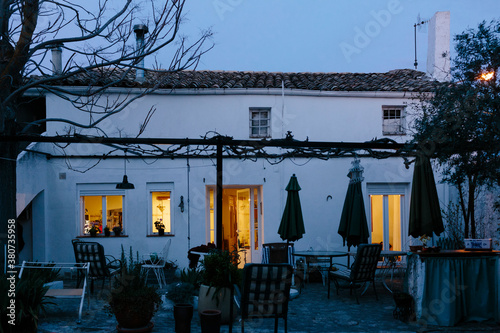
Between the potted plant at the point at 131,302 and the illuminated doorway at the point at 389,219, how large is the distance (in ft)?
27.0

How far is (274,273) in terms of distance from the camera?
6227mm

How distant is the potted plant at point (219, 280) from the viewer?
6980mm

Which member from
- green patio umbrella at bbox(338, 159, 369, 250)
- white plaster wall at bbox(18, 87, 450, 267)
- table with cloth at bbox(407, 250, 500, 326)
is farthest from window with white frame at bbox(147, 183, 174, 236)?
table with cloth at bbox(407, 250, 500, 326)

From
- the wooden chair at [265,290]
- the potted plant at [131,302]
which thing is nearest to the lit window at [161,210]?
the potted plant at [131,302]

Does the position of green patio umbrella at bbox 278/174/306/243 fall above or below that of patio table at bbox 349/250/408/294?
above

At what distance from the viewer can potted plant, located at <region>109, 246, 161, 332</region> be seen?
6633 millimetres

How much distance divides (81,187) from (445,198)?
9683mm

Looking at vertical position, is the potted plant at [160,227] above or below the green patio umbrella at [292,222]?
below

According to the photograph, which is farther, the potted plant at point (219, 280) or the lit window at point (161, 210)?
the lit window at point (161, 210)

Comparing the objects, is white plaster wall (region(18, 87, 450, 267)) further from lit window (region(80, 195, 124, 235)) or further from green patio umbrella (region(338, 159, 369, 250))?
green patio umbrella (region(338, 159, 369, 250))

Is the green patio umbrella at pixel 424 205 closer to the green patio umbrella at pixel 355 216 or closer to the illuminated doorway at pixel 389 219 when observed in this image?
the green patio umbrella at pixel 355 216

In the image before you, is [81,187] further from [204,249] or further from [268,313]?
[268,313]

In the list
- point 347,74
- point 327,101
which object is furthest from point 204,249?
point 347,74

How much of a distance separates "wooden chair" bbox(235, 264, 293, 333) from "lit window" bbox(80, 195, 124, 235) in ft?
25.7
